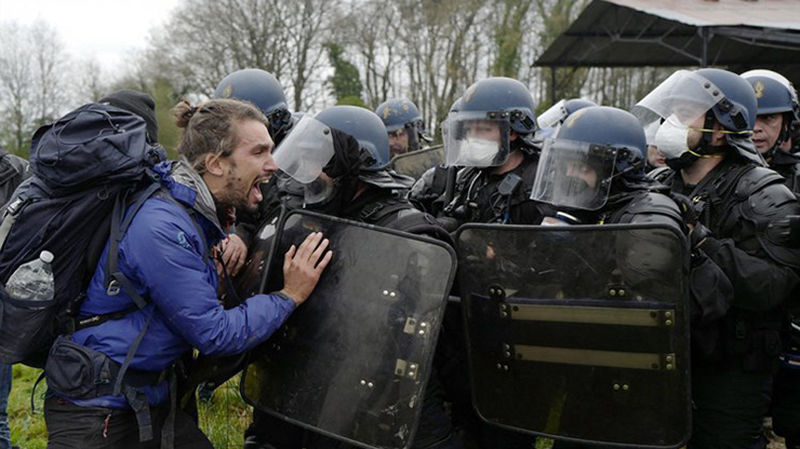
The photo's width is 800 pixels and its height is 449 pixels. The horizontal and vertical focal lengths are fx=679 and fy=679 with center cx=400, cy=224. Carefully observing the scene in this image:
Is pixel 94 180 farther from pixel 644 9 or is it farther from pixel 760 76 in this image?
pixel 644 9

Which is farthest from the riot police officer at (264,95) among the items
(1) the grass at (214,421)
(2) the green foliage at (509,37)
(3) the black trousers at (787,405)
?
(2) the green foliage at (509,37)

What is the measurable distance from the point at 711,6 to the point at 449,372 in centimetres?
1121

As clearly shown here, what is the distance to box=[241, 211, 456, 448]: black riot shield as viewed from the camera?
6.84 ft

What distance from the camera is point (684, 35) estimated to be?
14289mm

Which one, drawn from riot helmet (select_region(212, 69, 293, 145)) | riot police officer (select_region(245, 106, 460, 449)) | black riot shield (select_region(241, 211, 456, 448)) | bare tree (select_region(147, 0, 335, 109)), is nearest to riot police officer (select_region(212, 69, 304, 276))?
riot helmet (select_region(212, 69, 293, 145))

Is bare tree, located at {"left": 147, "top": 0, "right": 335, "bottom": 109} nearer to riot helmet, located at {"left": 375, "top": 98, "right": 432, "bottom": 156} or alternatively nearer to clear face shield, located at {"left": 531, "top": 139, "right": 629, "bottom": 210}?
riot helmet, located at {"left": 375, "top": 98, "right": 432, "bottom": 156}

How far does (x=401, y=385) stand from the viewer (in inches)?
82.0

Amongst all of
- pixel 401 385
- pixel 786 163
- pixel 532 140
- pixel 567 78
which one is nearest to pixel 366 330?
pixel 401 385

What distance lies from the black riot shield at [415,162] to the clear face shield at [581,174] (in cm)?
235

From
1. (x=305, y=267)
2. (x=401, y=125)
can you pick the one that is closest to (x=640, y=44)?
(x=401, y=125)

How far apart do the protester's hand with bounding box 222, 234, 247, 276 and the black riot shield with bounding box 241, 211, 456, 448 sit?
0.30m

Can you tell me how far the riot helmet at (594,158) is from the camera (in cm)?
256

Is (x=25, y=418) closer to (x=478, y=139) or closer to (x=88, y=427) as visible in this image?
(x=88, y=427)

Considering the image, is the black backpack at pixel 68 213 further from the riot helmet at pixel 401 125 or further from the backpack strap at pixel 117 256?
the riot helmet at pixel 401 125
